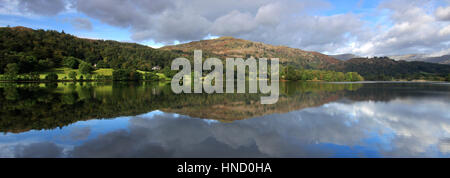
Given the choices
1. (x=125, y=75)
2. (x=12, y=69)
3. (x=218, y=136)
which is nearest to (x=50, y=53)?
(x=12, y=69)

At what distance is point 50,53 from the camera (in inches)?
4131

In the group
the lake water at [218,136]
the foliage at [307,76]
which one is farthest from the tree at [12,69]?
the foliage at [307,76]

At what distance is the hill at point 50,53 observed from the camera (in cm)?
8093

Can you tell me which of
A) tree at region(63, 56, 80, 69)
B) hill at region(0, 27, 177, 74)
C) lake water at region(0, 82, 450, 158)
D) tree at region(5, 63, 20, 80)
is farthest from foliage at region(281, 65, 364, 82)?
tree at region(5, 63, 20, 80)

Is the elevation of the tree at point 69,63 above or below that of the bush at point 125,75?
above

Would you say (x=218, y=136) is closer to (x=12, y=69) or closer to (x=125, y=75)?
(x=125, y=75)

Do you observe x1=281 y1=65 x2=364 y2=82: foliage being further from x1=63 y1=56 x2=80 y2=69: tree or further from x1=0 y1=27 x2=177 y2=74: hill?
x1=63 y1=56 x2=80 y2=69: tree

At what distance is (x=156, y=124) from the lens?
1153 centimetres

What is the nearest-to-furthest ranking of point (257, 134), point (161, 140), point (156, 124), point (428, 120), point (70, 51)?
point (161, 140), point (257, 134), point (156, 124), point (428, 120), point (70, 51)

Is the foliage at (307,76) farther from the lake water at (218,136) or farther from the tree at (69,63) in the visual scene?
the lake water at (218,136)

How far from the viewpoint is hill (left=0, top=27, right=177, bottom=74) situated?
80925 mm
